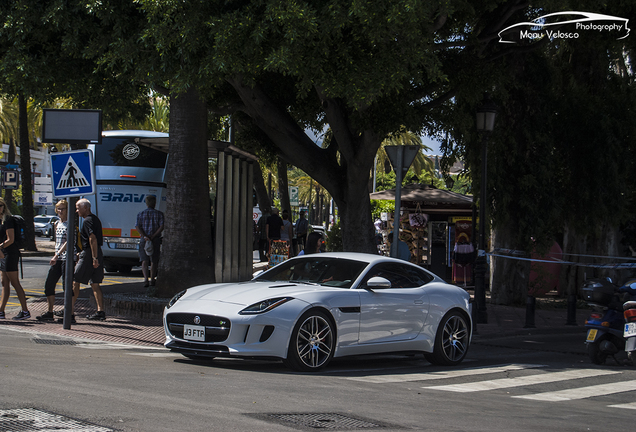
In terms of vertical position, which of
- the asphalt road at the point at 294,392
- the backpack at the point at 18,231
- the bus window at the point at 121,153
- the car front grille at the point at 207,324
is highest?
the bus window at the point at 121,153

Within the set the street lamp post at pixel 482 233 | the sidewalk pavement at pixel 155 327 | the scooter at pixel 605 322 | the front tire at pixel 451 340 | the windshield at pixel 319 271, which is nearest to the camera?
the windshield at pixel 319 271

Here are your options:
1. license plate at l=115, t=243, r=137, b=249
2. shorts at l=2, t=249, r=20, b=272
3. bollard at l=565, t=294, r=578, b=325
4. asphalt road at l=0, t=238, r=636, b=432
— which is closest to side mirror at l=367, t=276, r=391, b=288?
asphalt road at l=0, t=238, r=636, b=432

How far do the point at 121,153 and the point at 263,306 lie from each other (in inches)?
546

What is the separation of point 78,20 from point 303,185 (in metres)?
70.9

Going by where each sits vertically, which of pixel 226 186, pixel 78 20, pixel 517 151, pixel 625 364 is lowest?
pixel 625 364

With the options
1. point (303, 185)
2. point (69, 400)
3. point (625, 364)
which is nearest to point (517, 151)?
point (625, 364)

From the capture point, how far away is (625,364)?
983 centimetres

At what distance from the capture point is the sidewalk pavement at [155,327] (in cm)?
1006

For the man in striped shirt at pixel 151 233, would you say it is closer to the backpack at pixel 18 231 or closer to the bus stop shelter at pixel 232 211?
the bus stop shelter at pixel 232 211

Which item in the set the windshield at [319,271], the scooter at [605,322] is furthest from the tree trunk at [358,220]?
the scooter at [605,322]

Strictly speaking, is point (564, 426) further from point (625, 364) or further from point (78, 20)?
point (78, 20)

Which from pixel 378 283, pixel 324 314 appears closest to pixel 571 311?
pixel 378 283

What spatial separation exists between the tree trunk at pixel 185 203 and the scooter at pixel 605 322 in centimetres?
633

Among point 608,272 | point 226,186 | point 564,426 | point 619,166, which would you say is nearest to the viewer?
point 564,426
